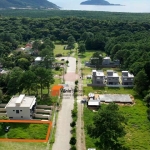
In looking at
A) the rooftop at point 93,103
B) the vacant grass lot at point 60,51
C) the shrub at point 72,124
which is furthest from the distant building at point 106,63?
the shrub at point 72,124

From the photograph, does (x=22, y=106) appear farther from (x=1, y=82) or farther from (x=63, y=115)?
(x=1, y=82)

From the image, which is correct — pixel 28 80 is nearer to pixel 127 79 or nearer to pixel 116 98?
pixel 116 98

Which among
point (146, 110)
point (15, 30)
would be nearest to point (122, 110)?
point (146, 110)

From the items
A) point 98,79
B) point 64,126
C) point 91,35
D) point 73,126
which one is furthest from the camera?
point 91,35

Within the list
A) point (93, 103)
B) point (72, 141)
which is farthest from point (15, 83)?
point (72, 141)

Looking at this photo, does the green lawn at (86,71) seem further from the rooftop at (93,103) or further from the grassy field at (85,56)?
the rooftop at (93,103)

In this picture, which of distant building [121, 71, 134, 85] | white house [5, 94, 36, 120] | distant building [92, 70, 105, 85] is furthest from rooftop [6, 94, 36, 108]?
distant building [121, 71, 134, 85]
